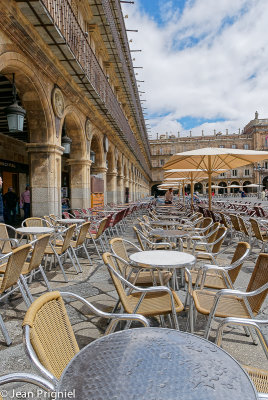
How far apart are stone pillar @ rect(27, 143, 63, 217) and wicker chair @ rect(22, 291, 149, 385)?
544cm

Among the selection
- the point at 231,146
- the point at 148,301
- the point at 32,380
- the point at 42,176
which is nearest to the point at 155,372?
the point at 32,380

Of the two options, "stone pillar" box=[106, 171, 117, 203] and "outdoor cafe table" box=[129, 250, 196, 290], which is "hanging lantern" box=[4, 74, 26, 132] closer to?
"outdoor cafe table" box=[129, 250, 196, 290]

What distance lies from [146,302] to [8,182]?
11393 mm

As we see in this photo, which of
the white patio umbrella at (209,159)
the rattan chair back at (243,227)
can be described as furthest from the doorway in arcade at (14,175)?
the rattan chair back at (243,227)

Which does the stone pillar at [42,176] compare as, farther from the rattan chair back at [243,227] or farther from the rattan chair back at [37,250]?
the rattan chair back at [243,227]

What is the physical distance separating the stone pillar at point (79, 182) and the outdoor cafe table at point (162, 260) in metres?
6.92

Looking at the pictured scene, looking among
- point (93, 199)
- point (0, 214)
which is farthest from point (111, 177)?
point (0, 214)

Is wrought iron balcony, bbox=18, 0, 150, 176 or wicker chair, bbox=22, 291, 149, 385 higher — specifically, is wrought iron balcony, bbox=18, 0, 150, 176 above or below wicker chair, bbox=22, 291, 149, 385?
above

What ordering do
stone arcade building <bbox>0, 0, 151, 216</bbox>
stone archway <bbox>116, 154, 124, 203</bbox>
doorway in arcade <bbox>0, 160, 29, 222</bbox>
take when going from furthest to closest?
stone archway <bbox>116, 154, 124, 203</bbox>, doorway in arcade <bbox>0, 160, 29, 222</bbox>, stone arcade building <bbox>0, 0, 151, 216</bbox>

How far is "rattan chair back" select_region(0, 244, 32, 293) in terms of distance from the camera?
229cm

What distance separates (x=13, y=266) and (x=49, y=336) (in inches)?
50.5

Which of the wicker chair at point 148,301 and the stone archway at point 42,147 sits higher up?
the stone archway at point 42,147

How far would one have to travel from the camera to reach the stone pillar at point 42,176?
6578 millimetres

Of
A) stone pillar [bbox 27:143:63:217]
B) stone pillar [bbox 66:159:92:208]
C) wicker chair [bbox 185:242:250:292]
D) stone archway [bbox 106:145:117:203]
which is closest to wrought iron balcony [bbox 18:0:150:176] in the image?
stone pillar [bbox 27:143:63:217]
